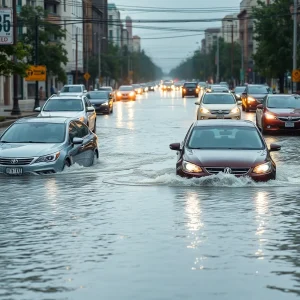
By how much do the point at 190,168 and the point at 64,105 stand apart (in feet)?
66.4

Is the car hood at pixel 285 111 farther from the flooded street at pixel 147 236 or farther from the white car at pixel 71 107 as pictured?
the flooded street at pixel 147 236

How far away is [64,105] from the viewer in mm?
38469

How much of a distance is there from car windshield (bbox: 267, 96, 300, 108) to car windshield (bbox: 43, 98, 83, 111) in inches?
284

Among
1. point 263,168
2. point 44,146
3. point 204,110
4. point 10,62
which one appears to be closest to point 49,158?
point 44,146

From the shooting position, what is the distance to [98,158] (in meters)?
26.4

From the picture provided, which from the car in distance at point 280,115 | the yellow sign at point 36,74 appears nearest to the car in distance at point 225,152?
the car in distance at point 280,115

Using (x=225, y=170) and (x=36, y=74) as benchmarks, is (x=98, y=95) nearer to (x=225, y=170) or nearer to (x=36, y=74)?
(x=36, y=74)

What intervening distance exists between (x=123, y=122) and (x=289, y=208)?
114ft

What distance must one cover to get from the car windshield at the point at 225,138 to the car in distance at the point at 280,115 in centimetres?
1736

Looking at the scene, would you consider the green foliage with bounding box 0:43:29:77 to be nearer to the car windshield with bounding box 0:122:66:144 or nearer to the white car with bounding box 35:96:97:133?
the white car with bounding box 35:96:97:133

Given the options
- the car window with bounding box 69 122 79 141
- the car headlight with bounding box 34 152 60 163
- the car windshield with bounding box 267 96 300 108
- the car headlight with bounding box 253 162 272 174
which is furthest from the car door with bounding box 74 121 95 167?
the car windshield with bounding box 267 96 300 108

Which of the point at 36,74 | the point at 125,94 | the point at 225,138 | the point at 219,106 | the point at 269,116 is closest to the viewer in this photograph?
the point at 225,138

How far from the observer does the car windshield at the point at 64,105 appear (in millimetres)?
38219

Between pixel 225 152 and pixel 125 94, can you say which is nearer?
pixel 225 152
